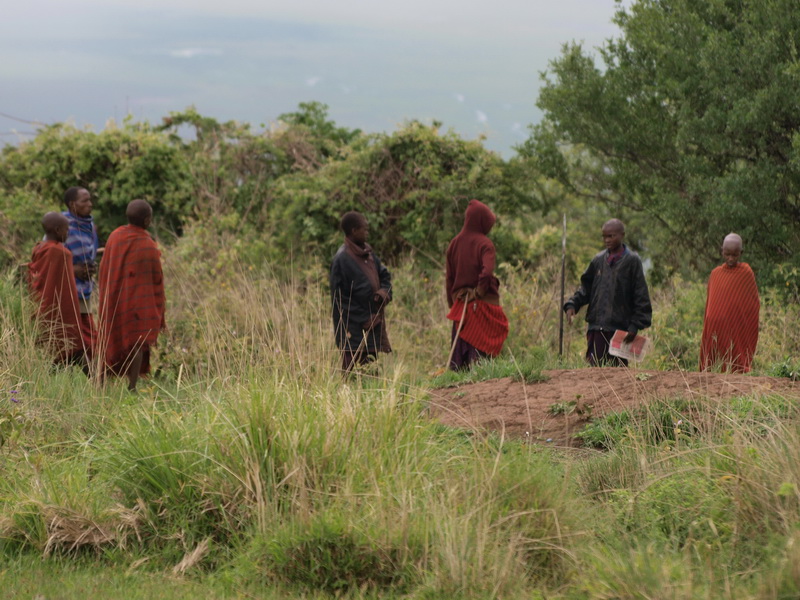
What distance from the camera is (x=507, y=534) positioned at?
4.13 metres

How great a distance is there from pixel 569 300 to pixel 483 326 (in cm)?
87

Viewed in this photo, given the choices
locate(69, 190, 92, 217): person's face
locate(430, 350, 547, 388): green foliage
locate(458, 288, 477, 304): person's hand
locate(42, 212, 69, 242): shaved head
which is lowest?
locate(430, 350, 547, 388): green foliage

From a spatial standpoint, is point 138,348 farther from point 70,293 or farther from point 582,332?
point 582,332

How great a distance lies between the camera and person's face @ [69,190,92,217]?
362 inches

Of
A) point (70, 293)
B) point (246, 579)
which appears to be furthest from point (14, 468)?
point (70, 293)

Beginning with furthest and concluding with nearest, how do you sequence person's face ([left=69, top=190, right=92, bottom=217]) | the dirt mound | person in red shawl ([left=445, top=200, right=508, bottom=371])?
person's face ([left=69, top=190, right=92, bottom=217])
person in red shawl ([left=445, top=200, right=508, bottom=371])
the dirt mound

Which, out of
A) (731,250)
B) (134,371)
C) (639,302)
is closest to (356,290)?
(134,371)

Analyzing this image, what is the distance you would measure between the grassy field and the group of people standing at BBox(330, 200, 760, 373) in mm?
2821

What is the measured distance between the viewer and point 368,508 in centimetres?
431

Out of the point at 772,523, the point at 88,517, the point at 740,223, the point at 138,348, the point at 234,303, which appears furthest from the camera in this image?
the point at 740,223

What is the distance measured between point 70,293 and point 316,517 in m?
5.41

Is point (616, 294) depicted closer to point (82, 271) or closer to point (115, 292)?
point (115, 292)

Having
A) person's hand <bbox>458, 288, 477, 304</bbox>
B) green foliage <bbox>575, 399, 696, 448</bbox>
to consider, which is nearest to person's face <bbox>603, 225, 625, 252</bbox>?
person's hand <bbox>458, 288, 477, 304</bbox>

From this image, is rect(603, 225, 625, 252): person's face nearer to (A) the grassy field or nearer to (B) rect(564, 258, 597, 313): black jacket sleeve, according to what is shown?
(B) rect(564, 258, 597, 313): black jacket sleeve
